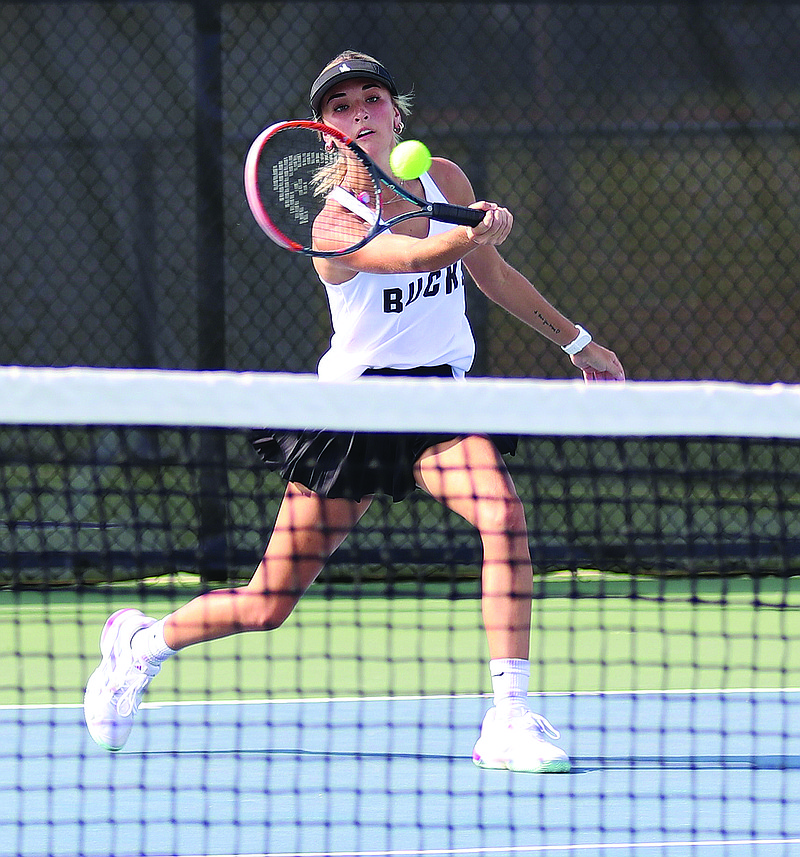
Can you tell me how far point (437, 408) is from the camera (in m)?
1.79

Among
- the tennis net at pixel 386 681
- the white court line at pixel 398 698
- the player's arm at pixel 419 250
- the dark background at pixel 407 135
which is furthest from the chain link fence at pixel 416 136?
the player's arm at pixel 419 250

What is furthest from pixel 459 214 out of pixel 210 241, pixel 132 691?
pixel 210 241

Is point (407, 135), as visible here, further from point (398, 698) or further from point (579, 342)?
point (398, 698)

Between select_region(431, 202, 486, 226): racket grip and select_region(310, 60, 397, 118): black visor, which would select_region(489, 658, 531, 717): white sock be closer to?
select_region(431, 202, 486, 226): racket grip

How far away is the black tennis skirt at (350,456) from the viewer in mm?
2449

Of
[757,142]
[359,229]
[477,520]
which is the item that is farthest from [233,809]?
[757,142]

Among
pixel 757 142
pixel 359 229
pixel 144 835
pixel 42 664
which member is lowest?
pixel 144 835

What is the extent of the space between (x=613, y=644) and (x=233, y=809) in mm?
1676

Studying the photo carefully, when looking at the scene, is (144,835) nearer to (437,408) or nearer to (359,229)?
(437,408)

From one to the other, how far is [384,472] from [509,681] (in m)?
0.43

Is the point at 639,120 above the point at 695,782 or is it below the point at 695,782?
above

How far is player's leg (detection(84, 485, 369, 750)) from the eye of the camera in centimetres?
246

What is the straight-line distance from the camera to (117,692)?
2559 mm

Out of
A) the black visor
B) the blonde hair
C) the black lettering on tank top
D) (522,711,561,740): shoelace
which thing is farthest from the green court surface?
the black visor
